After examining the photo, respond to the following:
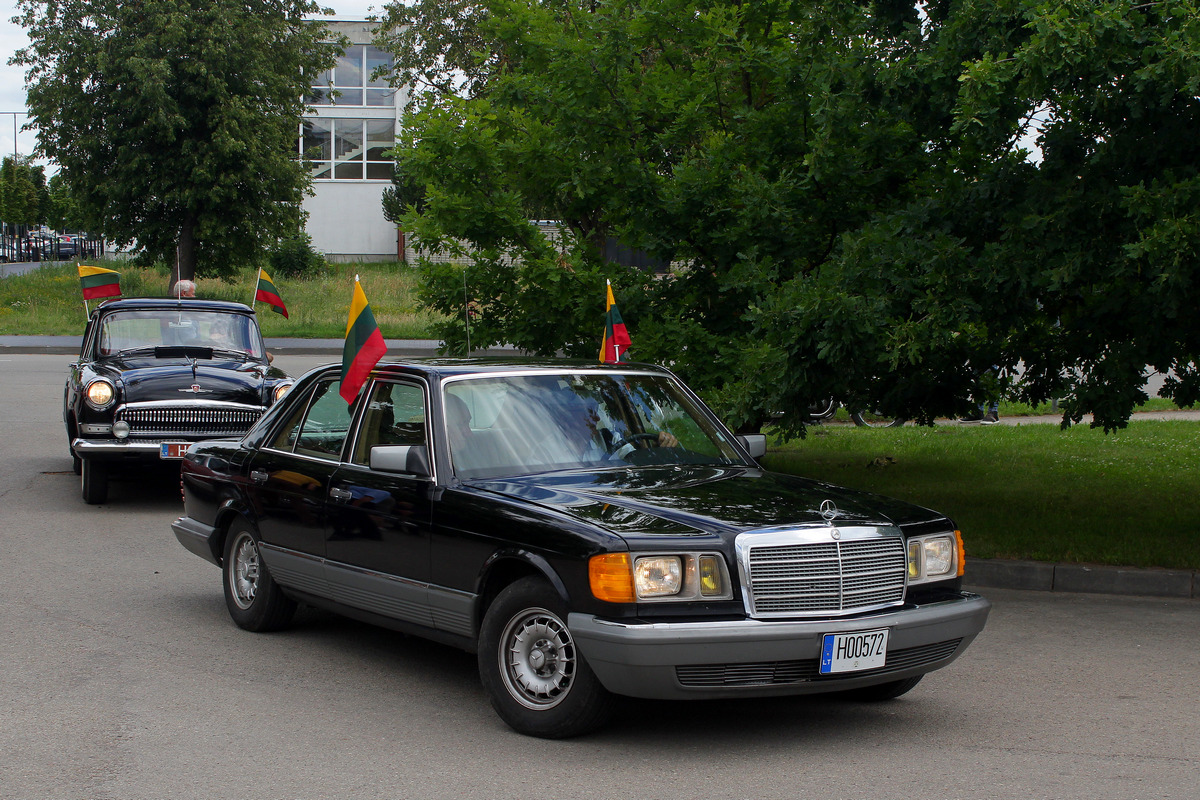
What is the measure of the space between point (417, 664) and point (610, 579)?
2011mm

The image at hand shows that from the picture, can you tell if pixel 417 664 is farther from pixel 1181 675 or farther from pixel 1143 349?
pixel 1143 349

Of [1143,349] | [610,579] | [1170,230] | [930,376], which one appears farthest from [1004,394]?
[610,579]

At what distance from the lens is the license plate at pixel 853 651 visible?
477cm

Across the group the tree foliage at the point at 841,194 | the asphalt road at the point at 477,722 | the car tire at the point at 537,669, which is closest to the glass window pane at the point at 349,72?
the tree foliage at the point at 841,194

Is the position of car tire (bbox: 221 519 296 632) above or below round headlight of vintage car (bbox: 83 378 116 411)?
below

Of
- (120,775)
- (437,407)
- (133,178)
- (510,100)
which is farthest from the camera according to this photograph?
(133,178)

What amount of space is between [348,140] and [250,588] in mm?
52960

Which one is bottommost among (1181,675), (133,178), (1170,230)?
(1181,675)

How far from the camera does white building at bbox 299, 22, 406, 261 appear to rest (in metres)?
57.1

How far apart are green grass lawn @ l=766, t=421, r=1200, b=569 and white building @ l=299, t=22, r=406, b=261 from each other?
140 feet

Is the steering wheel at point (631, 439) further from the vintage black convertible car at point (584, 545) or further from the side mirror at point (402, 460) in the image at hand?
the side mirror at point (402, 460)

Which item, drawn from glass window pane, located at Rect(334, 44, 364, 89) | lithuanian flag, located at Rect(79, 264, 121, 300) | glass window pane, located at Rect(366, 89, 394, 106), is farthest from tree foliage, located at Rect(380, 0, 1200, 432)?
glass window pane, located at Rect(334, 44, 364, 89)

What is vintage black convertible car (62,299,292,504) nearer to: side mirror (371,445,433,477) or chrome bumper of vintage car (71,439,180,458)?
chrome bumper of vintage car (71,439,180,458)

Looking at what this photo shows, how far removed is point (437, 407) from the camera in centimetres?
586
